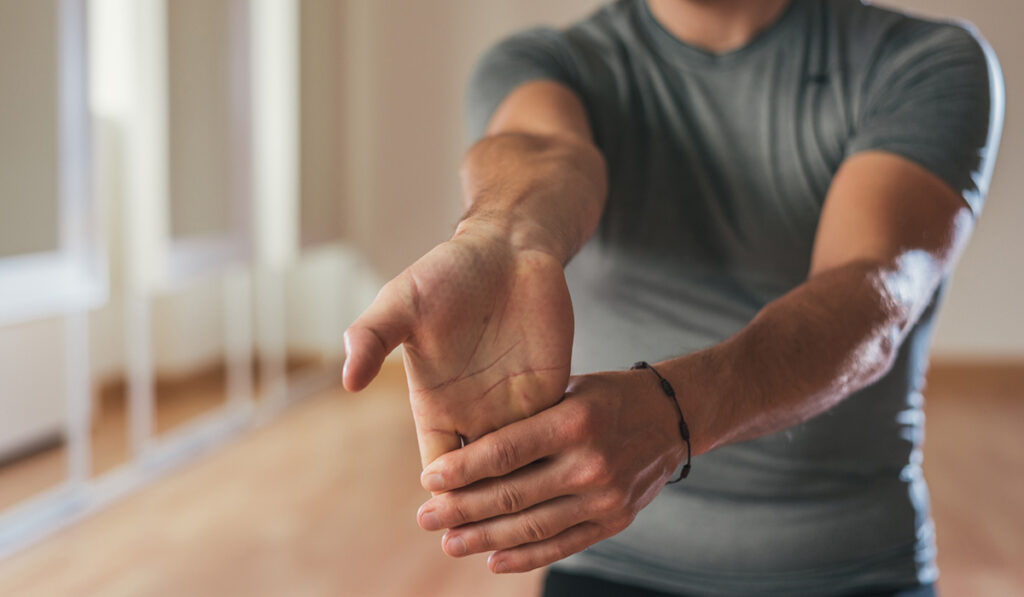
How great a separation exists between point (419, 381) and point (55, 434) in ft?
7.62

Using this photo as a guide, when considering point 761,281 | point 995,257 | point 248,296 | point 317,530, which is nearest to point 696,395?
point 761,281

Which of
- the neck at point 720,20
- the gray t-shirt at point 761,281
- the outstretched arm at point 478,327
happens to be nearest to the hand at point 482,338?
the outstretched arm at point 478,327

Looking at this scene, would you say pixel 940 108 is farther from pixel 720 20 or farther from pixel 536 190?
pixel 536 190

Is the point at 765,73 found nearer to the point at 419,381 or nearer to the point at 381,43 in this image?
the point at 419,381

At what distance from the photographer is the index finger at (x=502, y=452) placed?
0.46 metres

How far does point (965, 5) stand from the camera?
380 cm

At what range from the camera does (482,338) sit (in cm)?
48

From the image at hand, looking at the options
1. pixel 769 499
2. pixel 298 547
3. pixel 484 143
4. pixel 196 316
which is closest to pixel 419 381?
pixel 484 143

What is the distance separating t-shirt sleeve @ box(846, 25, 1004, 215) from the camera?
70 cm

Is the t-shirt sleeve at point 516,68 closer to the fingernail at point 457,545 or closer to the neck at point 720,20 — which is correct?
the neck at point 720,20

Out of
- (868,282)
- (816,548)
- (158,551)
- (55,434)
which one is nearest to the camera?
(868,282)

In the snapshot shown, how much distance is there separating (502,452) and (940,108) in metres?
0.46

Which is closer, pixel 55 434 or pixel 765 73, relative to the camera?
pixel 765 73

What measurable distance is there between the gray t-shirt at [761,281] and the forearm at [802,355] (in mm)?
135
